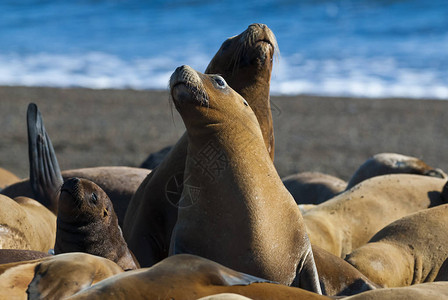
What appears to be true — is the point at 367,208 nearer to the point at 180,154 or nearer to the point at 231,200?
the point at 180,154

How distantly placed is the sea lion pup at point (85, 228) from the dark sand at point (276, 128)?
5.77 metres

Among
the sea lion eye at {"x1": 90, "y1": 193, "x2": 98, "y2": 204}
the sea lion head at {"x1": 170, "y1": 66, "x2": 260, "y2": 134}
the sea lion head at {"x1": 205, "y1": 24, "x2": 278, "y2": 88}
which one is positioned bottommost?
the sea lion eye at {"x1": 90, "y1": 193, "x2": 98, "y2": 204}

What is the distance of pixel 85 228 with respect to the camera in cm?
371

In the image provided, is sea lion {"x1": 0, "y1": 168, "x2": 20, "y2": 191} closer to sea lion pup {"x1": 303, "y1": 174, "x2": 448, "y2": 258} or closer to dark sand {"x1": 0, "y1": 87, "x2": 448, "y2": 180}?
dark sand {"x1": 0, "y1": 87, "x2": 448, "y2": 180}

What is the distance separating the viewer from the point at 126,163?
9.77m

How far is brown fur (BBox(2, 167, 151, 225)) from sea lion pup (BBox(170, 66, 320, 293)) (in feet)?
6.89

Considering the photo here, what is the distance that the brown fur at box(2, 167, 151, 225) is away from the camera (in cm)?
565

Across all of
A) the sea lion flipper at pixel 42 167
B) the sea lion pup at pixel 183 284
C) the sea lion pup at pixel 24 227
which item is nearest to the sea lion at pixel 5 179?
the sea lion flipper at pixel 42 167

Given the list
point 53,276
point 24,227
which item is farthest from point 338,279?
point 24,227

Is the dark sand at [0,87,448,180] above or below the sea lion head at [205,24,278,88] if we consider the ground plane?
below

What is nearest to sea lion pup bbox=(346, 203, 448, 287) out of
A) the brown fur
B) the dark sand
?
the brown fur

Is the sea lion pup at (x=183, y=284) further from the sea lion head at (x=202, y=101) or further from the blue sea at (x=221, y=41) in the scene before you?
the blue sea at (x=221, y=41)

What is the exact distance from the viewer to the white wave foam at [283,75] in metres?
16.8

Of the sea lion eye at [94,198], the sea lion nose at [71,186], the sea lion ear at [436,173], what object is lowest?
the sea lion ear at [436,173]
